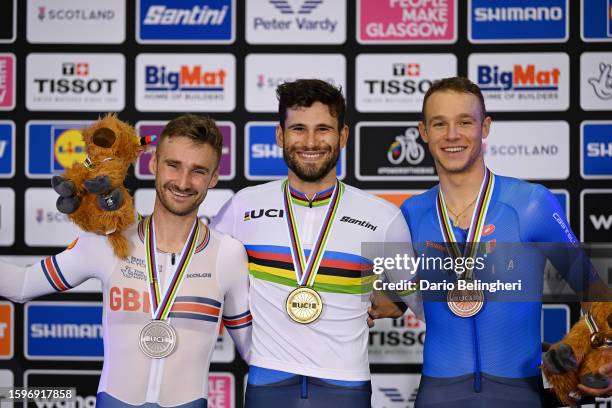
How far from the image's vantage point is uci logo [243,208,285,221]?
251 centimetres

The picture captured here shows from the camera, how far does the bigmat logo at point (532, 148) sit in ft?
11.6

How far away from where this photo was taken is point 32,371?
3684 millimetres

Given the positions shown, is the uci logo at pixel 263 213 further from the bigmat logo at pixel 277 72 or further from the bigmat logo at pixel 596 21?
the bigmat logo at pixel 596 21

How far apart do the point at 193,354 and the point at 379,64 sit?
201cm

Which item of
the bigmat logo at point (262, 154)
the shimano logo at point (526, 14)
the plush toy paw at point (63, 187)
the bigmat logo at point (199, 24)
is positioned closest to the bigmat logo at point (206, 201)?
the bigmat logo at point (262, 154)

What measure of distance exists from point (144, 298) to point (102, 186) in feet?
1.37

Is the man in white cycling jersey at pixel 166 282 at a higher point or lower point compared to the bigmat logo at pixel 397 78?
lower

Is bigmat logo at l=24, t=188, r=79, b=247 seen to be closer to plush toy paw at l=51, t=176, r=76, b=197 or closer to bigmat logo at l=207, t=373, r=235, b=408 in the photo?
bigmat logo at l=207, t=373, r=235, b=408

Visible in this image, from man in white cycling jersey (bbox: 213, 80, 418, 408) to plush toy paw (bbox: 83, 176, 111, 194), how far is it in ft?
1.80

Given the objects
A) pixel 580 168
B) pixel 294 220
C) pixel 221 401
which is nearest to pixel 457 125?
pixel 294 220

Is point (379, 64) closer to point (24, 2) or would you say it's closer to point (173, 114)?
point (173, 114)

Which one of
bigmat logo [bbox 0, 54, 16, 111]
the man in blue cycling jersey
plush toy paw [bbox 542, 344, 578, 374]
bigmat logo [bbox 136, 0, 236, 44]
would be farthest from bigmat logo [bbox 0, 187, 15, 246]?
plush toy paw [bbox 542, 344, 578, 374]

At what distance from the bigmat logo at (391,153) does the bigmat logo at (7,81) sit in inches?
77.2

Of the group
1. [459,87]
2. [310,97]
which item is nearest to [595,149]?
[459,87]
